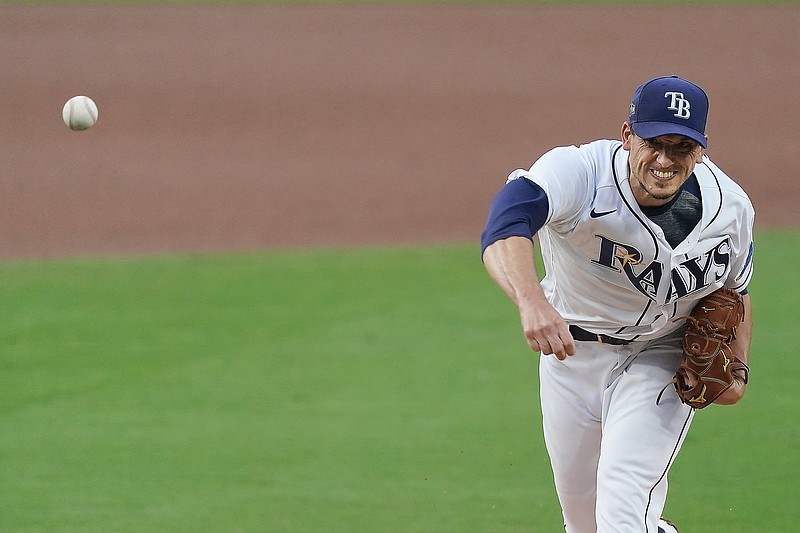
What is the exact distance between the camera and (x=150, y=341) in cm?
820

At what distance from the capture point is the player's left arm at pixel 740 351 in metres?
3.99

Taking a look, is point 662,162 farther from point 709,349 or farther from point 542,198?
point 709,349

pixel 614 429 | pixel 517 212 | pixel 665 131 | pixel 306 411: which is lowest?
pixel 306 411

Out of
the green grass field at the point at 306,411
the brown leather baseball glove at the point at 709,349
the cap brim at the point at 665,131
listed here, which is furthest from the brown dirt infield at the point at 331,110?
the cap brim at the point at 665,131

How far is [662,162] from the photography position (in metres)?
3.59

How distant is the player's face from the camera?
3.58 m

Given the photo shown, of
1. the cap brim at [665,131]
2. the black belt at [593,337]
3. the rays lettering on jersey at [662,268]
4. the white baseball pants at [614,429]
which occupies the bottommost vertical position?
the white baseball pants at [614,429]

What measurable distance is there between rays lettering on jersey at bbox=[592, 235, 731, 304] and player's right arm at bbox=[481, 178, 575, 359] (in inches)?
14.7

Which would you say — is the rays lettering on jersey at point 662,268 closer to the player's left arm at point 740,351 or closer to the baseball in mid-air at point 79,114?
the player's left arm at point 740,351

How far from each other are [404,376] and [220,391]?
118 cm

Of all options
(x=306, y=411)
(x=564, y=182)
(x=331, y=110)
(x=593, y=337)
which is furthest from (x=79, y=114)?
(x=331, y=110)

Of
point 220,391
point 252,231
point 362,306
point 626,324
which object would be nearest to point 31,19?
point 252,231

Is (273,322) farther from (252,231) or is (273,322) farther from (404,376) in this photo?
(252,231)

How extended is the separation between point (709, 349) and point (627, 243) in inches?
18.3
